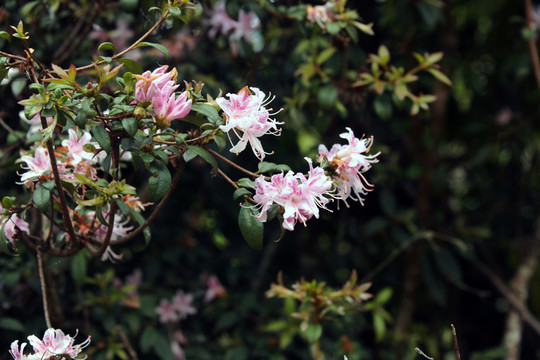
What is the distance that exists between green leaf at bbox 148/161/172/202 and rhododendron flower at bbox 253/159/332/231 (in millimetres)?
143

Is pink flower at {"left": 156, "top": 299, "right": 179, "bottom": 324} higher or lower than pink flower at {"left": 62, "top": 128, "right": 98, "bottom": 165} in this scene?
lower

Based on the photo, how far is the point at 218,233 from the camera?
2139 millimetres

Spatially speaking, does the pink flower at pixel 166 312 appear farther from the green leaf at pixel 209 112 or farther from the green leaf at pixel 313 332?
the green leaf at pixel 209 112

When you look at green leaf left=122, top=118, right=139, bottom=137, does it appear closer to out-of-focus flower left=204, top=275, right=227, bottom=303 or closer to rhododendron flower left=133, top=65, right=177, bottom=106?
rhododendron flower left=133, top=65, right=177, bottom=106

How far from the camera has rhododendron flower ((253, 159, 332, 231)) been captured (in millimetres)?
913

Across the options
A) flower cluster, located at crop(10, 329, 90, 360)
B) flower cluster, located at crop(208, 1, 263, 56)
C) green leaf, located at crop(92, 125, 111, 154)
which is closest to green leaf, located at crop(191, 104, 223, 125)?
green leaf, located at crop(92, 125, 111, 154)

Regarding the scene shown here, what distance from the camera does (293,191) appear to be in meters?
0.91

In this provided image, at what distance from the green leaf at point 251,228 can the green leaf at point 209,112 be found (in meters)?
0.14

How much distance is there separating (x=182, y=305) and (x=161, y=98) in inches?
41.8

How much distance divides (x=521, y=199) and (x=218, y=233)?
116 cm

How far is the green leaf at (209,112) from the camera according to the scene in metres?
0.92

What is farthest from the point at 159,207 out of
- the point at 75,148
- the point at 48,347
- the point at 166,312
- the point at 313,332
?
the point at 166,312

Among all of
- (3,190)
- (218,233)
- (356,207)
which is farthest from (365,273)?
(3,190)

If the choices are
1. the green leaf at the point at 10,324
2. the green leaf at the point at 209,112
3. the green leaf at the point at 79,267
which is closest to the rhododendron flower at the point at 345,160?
the green leaf at the point at 209,112
